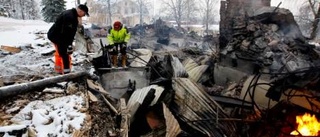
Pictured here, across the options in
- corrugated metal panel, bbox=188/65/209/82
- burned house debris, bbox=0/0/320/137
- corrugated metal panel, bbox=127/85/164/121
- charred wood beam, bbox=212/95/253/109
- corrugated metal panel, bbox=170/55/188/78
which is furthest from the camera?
corrugated metal panel, bbox=188/65/209/82

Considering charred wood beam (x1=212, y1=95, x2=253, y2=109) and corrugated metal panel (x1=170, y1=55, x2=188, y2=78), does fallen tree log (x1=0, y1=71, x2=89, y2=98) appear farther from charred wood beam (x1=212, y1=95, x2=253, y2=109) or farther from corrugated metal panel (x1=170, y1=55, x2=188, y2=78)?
corrugated metal panel (x1=170, y1=55, x2=188, y2=78)

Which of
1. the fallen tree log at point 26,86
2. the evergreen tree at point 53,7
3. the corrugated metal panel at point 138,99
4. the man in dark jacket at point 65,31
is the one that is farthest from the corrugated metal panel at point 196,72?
the evergreen tree at point 53,7

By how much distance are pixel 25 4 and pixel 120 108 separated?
51744 millimetres

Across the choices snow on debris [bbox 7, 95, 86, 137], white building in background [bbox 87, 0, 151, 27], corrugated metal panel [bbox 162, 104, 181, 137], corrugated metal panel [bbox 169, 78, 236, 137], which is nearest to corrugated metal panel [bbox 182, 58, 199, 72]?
corrugated metal panel [bbox 169, 78, 236, 137]

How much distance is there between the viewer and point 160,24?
31062mm

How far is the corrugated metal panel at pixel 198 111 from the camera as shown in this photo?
5.62 metres

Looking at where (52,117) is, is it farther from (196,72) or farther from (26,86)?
(196,72)

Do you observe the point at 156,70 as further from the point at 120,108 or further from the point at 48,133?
the point at 48,133

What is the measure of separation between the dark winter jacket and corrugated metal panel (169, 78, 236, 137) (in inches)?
109

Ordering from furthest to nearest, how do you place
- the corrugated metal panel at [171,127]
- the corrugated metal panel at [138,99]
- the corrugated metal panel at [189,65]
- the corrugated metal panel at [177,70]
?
the corrugated metal panel at [189,65], the corrugated metal panel at [177,70], the corrugated metal panel at [138,99], the corrugated metal panel at [171,127]

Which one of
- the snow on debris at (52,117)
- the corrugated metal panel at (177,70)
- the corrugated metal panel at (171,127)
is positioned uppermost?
the snow on debris at (52,117)

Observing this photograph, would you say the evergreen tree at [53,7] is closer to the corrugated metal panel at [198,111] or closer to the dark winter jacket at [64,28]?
the dark winter jacket at [64,28]

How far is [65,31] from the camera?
5.62m

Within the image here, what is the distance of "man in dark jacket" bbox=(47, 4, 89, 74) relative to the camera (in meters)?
5.54
